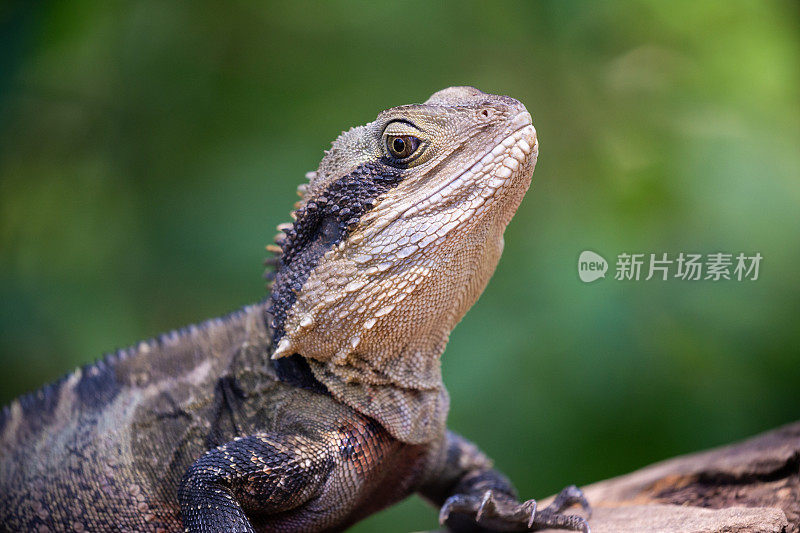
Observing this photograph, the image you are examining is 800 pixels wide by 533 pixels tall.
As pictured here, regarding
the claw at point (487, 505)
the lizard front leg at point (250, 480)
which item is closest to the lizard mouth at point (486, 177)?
the lizard front leg at point (250, 480)

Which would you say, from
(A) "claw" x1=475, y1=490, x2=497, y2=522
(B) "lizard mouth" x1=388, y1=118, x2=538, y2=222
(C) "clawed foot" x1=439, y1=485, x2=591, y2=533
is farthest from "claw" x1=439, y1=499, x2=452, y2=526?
(B) "lizard mouth" x1=388, y1=118, x2=538, y2=222

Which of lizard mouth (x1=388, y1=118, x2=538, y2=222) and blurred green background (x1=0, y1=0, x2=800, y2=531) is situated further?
blurred green background (x1=0, y1=0, x2=800, y2=531)

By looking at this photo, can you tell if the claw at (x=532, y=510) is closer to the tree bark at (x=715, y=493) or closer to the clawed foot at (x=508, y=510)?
the clawed foot at (x=508, y=510)

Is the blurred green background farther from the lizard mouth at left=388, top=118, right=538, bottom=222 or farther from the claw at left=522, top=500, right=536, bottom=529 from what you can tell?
the lizard mouth at left=388, top=118, right=538, bottom=222

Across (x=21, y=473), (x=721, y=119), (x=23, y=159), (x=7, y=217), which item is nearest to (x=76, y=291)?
(x=7, y=217)

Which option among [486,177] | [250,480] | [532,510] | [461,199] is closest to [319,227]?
[461,199]

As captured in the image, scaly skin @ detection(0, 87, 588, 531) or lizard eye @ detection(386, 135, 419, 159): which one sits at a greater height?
lizard eye @ detection(386, 135, 419, 159)

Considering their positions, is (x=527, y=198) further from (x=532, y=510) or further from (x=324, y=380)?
(x=324, y=380)

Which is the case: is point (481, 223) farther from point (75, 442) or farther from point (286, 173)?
point (286, 173)
